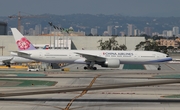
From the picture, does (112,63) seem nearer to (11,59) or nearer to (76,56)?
(76,56)

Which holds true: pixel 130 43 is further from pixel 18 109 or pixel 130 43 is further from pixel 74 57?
pixel 18 109

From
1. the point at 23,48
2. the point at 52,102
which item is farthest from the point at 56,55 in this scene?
the point at 52,102

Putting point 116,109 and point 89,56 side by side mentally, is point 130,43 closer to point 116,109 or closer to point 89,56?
point 89,56

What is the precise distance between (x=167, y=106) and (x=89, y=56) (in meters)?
47.3

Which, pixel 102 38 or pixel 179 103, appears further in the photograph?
pixel 102 38

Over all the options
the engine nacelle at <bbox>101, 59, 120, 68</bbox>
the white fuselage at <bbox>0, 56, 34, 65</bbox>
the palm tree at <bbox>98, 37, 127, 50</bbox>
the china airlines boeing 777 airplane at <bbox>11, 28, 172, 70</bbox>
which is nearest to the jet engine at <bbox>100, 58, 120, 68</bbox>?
the engine nacelle at <bbox>101, 59, 120, 68</bbox>

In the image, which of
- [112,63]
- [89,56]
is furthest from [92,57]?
[112,63]

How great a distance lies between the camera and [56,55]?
74688 millimetres

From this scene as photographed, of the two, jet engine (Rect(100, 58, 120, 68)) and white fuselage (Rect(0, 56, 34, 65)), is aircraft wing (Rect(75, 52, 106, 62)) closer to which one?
jet engine (Rect(100, 58, 120, 68))

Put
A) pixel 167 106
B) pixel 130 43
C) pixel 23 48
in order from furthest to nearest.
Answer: pixel 130 43 → pixel 23 48 → pixel 167 106

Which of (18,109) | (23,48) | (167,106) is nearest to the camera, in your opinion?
(18,109)

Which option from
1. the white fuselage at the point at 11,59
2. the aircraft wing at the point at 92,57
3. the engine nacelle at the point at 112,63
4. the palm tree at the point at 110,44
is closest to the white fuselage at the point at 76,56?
the aircraft wing at the point at 92,57

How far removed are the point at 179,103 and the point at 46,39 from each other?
129 m

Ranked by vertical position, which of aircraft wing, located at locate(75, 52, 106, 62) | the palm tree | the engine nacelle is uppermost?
the palm tree
